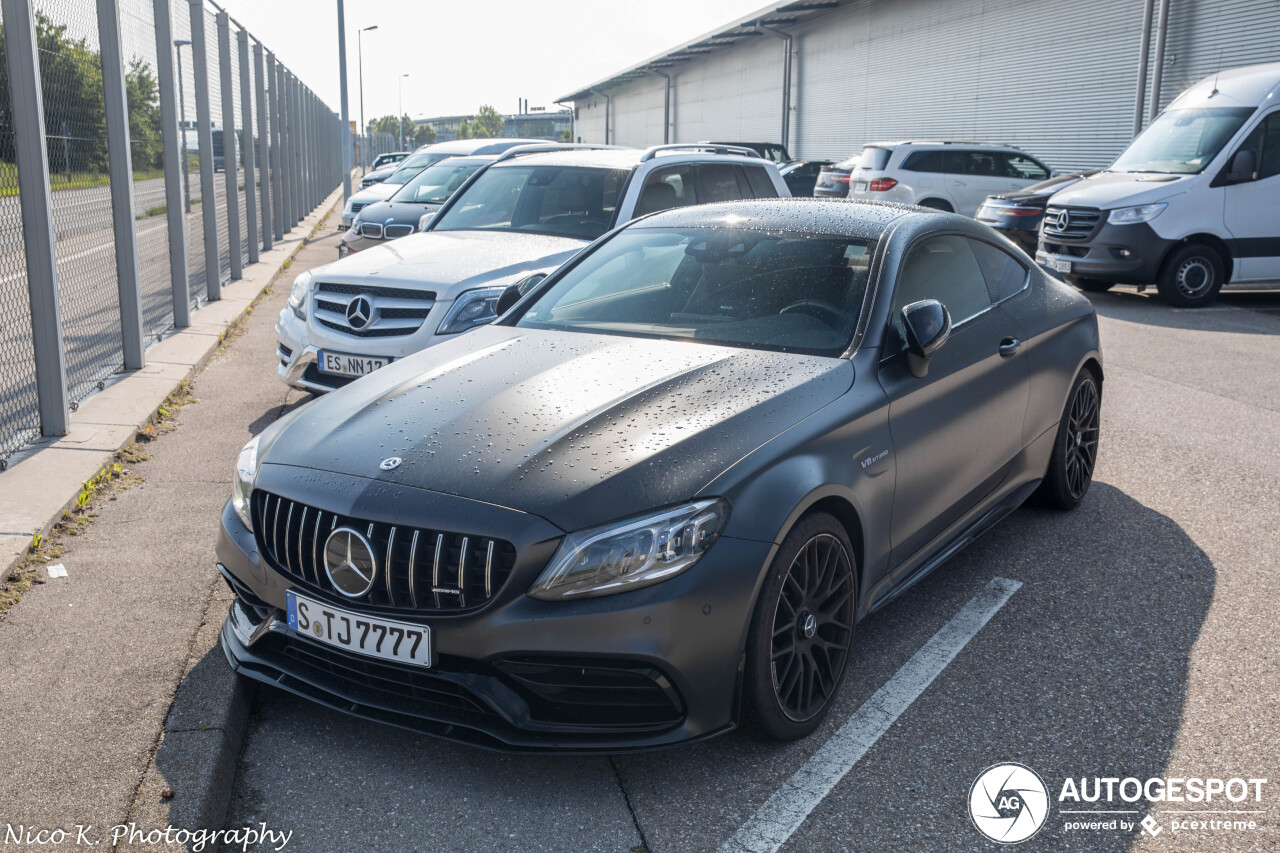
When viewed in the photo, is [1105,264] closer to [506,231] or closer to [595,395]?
[506,231]

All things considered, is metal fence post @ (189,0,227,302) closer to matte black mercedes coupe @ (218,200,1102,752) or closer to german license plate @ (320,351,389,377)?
german license plate @ (320,351,389,377)

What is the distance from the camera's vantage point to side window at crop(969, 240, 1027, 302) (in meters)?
4.72

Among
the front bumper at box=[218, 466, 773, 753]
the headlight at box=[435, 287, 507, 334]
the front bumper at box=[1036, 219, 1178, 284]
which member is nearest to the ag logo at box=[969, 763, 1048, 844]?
the front bumper at box=[218, 466, 773, 753]

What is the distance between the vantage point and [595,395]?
345 centimetres

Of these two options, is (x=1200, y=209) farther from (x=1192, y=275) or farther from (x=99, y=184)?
(x=99, y=184)

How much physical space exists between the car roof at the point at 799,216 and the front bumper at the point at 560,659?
183cm

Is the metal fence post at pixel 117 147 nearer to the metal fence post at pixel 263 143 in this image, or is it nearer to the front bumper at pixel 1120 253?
the metal fence post at pixel 263 143

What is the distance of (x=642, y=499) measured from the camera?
2867 millimetres

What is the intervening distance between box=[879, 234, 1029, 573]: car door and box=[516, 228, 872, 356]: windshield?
227 millimetres

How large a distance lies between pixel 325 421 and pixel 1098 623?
286 centimetres

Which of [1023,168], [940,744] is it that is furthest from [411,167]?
[940,744]

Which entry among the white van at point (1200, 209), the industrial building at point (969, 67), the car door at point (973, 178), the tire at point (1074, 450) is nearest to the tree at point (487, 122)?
the industrial building at point (969, 67)

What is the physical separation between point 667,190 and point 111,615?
210 inches

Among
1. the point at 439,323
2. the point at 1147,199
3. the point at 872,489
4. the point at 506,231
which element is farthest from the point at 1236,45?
the point at 872,489
